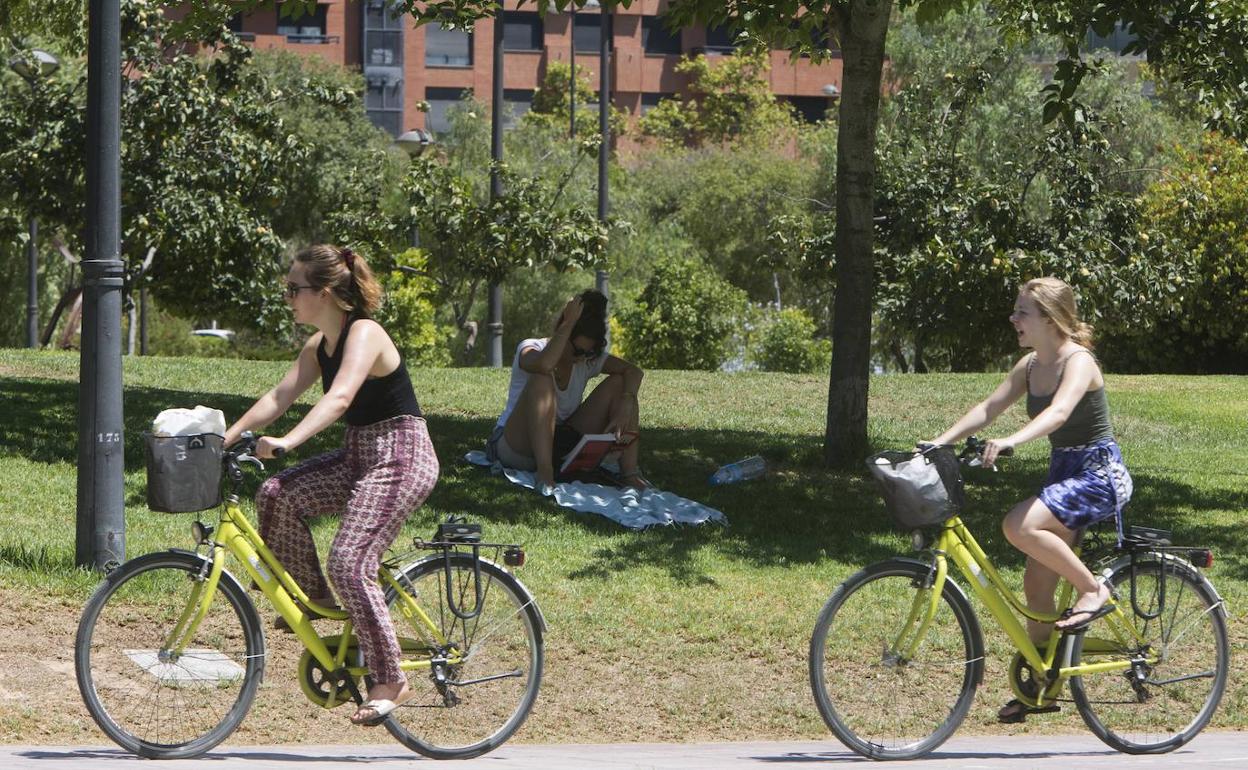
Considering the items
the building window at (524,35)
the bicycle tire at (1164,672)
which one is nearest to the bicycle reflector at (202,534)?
the bicycle tire at (1164,672)

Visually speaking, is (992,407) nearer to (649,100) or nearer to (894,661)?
(894,661)

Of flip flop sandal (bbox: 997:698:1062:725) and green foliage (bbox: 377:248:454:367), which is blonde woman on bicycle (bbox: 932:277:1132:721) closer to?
flip flop sandal (bbox: 997:698:1062:725)

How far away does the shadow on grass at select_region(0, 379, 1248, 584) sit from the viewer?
997 centimetres

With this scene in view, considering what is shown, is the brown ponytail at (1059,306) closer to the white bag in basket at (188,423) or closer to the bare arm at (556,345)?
the white bag in basket at (188,423)

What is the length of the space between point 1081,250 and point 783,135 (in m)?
33.5

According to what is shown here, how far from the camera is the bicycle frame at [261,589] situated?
570cm

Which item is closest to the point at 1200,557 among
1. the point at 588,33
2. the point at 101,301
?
the point at 101,301

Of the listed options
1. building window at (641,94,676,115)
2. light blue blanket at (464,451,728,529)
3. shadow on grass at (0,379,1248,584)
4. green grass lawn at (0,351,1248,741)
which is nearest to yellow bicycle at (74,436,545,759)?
green grass lawn at (0,351,1248,741)

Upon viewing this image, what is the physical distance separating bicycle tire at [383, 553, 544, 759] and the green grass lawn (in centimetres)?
93

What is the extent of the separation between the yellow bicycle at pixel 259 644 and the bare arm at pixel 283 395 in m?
0.08

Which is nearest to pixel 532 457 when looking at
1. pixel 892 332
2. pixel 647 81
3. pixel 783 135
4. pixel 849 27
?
pixel 849 27

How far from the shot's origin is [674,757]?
6.16m

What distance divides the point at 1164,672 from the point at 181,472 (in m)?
3.59

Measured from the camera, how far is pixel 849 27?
488 inches
